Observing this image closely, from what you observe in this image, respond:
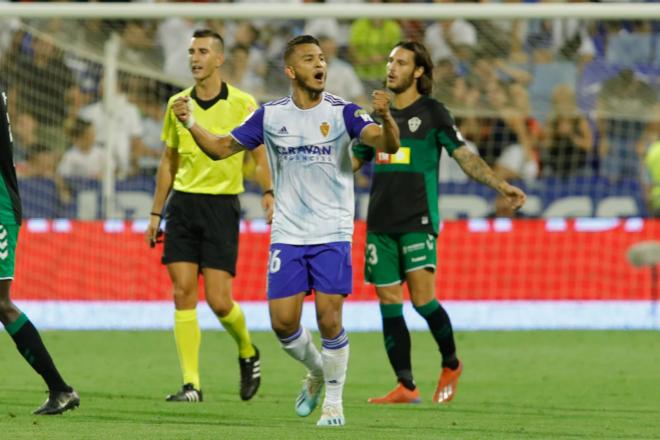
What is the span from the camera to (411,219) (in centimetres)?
1026

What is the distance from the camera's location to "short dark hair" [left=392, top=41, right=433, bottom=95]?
10.2m

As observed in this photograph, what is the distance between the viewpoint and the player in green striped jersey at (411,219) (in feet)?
33.5

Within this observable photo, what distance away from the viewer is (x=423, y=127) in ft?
33.4

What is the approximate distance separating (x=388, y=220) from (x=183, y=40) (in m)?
8.94

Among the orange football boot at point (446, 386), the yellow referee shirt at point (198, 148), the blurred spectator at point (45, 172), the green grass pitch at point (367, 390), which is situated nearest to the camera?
the green grass pitch at point (367, 390)

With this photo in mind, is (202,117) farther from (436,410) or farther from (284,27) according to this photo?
(284,27)

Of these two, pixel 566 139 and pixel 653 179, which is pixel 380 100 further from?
pixel 566 139

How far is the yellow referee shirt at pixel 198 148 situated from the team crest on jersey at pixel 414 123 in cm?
112

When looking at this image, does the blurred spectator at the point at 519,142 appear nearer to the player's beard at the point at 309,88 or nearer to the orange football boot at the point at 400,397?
the orange football boot at the point at 400,397

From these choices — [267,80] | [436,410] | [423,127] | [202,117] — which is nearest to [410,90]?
[423,127]

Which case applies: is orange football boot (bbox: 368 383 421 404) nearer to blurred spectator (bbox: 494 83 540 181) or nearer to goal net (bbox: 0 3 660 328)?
goal net (bbox: 0 3 660 328)

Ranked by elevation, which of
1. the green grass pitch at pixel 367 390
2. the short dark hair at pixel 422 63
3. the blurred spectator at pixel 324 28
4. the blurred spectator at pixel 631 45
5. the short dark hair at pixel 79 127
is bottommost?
the green grass pitch at pixel 367 390

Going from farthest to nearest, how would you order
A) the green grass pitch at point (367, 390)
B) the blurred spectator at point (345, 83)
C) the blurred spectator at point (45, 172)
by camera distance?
the blurred spectator at point (345, 83)
the blurred spectator at point (45, 172)
the green grass pitch at point (367, 390)

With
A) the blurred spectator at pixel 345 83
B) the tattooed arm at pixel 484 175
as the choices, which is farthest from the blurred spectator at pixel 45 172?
the tattooed arm at pixel 484 175
